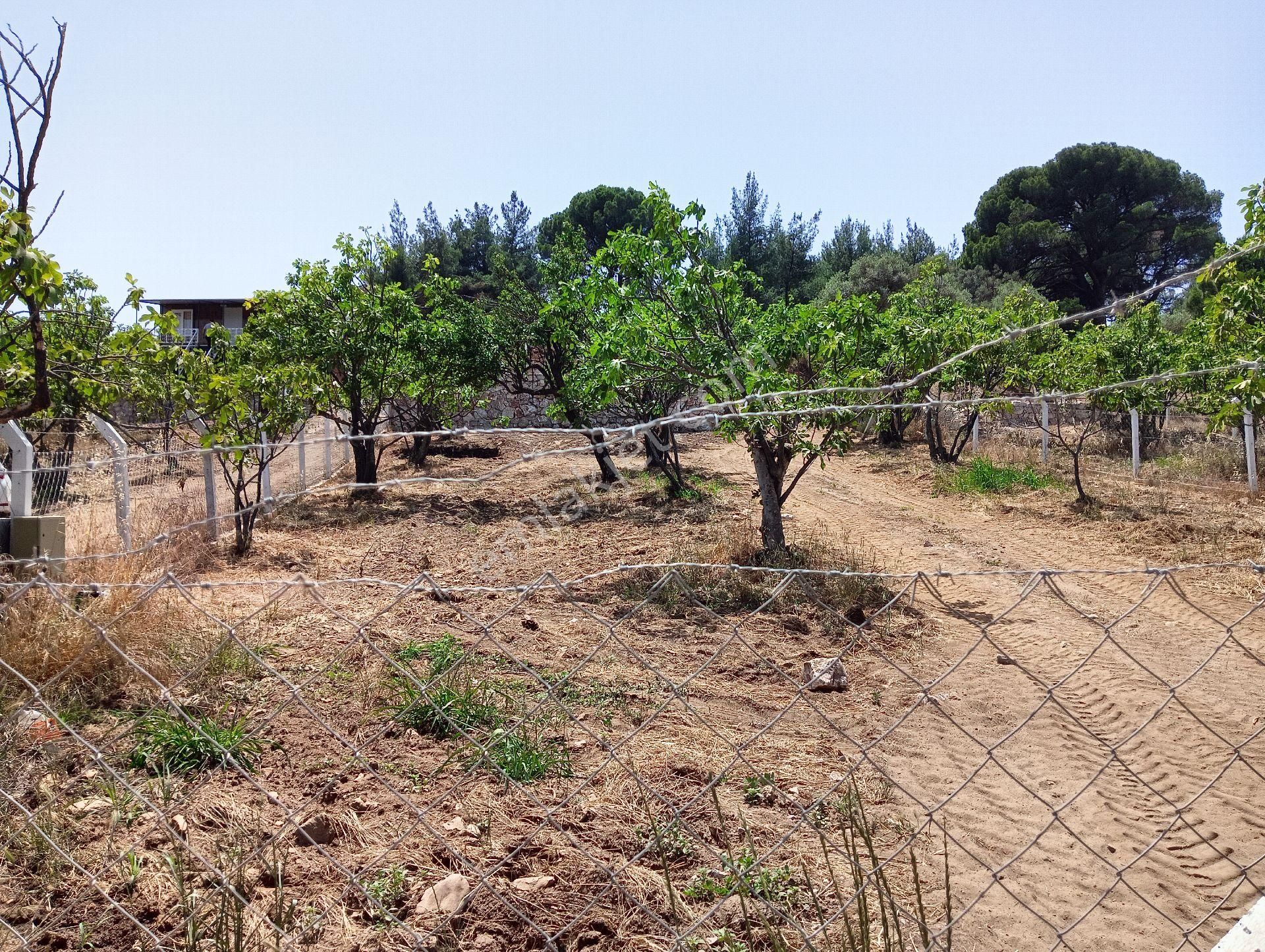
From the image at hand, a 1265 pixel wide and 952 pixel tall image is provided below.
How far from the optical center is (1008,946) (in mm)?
2705

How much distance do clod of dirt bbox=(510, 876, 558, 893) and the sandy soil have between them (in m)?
0.05

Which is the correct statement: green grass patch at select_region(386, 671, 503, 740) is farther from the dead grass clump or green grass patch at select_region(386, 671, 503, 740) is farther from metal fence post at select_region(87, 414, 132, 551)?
metal fence post at select_region(87, 414, 132, 551)

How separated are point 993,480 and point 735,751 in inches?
439

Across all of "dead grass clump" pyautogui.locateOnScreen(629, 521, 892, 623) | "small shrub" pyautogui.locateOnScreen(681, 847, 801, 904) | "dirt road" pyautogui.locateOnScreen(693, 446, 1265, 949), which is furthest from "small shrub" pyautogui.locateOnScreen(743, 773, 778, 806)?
"dead grass clump" pyautogui.locateOnScreen(629, 521, 892, 623)

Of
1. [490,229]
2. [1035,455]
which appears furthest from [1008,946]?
[490,229]

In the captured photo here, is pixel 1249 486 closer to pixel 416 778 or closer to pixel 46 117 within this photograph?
pixel 416 778

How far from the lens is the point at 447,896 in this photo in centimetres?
271

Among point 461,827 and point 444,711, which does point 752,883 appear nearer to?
point 461,827

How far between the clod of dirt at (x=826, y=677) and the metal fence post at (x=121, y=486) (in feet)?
18.5

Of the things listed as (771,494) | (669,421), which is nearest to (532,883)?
(669,421)

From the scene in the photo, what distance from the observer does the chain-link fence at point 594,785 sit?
2473 millimetres

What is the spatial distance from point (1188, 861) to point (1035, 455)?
14.2 meters

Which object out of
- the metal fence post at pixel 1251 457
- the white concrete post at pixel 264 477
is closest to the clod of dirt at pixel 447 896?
the white concrete post at pixel 264 477

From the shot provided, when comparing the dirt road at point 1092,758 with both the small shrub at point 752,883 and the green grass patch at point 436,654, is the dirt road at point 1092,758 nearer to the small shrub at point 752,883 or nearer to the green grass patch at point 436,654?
the small shrub at point 752,883
